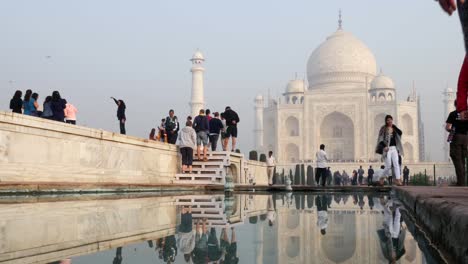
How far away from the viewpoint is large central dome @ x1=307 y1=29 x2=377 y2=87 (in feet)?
123

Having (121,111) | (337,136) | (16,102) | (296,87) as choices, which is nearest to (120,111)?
(121,111)

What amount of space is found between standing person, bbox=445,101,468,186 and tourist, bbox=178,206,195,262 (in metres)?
3.50

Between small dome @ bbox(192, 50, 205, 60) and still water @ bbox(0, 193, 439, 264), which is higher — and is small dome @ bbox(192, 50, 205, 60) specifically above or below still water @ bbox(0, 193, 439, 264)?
above

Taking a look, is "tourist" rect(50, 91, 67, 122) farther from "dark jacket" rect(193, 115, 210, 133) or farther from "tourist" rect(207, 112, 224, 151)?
"tourist" rect(207, 112, 224, 151)

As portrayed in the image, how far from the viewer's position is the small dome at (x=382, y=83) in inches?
1462

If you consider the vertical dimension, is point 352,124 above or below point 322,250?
above

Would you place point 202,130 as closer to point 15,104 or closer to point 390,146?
point 15,104

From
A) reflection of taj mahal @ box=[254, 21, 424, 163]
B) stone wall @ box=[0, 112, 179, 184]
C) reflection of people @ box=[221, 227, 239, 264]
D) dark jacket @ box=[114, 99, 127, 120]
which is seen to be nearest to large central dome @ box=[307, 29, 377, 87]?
reflection of taj mahal @ box=[254, 21, 424, 163]

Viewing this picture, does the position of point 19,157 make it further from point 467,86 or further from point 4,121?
point 467,86

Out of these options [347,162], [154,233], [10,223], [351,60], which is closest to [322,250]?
[154,233]

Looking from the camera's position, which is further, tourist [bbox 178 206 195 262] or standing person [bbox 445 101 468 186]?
standing person [bbox 445 101 468 186]

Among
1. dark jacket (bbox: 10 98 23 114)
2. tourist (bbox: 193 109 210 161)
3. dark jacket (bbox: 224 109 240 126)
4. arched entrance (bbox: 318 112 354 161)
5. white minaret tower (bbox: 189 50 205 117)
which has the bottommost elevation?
tourist (bbox: 193 109 210 161)

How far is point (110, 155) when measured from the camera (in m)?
7.23

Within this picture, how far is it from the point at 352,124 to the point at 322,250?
115 ft
